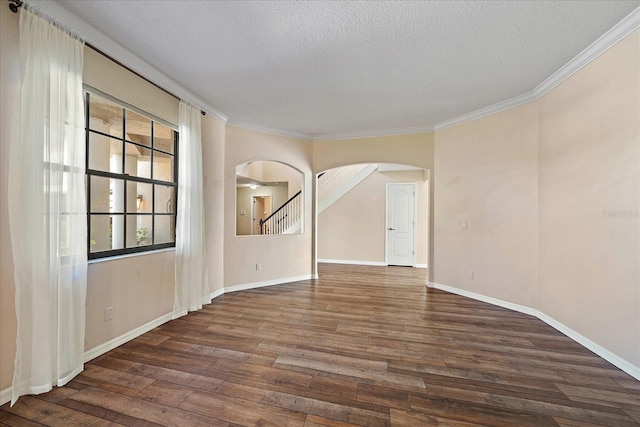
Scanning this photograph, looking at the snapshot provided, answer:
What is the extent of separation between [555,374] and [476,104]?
3.41 meters

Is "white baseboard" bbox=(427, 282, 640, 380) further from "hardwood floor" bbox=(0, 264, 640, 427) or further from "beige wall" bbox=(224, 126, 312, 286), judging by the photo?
"beige wall" bbox=(224, 126, 312, 286)

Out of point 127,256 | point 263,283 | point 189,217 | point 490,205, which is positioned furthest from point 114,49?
point 490,205

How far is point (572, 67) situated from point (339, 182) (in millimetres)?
5452

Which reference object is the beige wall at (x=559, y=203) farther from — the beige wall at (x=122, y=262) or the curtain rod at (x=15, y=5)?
the curtain rod at (x=15, y=5)

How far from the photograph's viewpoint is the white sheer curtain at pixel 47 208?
1.85 meters

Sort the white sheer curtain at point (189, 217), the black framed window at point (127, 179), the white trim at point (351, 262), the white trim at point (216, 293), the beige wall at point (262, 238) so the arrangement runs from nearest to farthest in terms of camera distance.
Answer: the black framed window at point (127, 179) → the white sheer curtain at point (189, 217) → the white trim at point (216, 293) → the beige wall at point (262, 238) → the white trim at point (351, 262)

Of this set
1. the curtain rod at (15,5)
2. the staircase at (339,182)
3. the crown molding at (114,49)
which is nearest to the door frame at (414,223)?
the staircase at (339,182)

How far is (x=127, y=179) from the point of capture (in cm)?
281

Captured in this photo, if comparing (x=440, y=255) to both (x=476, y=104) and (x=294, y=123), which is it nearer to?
(x=476, y=104)

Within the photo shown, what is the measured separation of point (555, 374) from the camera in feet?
7.20

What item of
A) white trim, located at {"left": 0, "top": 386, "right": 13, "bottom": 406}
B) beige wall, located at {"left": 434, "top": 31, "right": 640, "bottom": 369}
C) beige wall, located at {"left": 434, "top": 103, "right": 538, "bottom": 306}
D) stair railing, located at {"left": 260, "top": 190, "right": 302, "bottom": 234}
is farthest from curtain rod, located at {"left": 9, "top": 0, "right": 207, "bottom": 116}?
beige wall, located at {"left": 434, "top": 31, "right": 640, "bottom": 369}

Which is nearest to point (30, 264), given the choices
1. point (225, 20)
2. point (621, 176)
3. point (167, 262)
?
point (167, 262)

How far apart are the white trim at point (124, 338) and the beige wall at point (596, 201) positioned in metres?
4.65

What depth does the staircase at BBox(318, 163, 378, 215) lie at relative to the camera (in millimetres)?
7430
